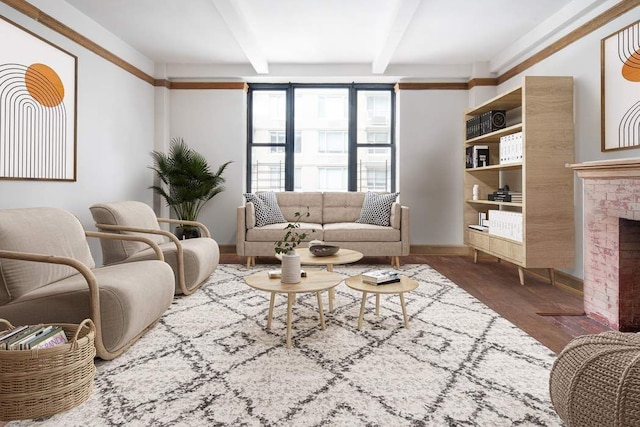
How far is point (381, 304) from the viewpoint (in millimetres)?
3133

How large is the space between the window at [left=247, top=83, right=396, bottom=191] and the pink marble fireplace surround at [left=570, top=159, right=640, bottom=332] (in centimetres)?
331

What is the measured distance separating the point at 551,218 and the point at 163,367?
357cm

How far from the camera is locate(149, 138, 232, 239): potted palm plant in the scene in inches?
193

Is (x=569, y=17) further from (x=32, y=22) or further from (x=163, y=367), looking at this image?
(x=32, y=22)

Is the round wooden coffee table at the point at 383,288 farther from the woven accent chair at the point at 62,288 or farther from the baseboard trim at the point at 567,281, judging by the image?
the baseboard trim at the point at 567,281

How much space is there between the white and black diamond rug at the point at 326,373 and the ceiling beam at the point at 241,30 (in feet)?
8.84

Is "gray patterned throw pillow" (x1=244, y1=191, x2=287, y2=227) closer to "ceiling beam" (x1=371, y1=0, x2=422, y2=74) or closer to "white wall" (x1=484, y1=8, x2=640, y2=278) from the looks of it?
"ceiling beam" (x1=371, y1=0, x2=422, y2=74)

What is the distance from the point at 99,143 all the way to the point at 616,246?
481 centimetres

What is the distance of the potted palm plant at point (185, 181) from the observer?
4.91 meters

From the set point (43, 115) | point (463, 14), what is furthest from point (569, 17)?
point (43, 115)

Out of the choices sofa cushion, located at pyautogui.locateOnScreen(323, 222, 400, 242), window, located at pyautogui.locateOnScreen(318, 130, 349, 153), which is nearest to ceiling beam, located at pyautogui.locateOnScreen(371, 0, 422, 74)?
window, located at pyautogui.locateOnScreen(318, 130, 349, 153)

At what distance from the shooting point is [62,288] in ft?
6.75

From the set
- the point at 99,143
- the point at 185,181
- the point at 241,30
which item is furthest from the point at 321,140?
the point at 99,143

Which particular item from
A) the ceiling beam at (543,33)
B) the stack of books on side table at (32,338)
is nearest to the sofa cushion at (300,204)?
the ceiling beam at (543,33)
